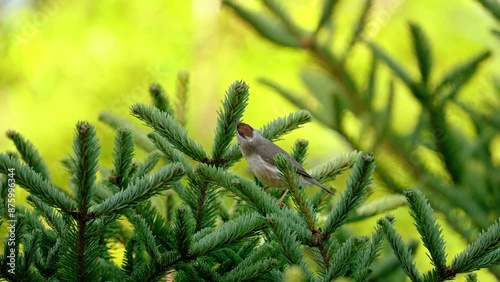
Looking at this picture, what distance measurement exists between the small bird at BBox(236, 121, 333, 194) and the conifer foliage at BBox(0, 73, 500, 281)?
3.7 inches

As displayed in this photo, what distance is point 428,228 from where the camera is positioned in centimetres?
124

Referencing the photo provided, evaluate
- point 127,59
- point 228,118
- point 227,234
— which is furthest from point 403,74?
point 127,59

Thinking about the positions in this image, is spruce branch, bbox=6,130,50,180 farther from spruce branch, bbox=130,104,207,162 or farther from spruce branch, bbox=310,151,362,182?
spruce branch, bbox=310,151,362,182

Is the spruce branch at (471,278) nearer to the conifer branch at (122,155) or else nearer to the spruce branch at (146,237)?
the spruce branch at (146,237)

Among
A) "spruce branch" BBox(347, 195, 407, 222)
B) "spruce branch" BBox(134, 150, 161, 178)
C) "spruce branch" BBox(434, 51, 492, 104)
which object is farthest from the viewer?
"spruce branch" BBox(434, 51, 492, 104)

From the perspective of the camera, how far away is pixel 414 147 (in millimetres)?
3072

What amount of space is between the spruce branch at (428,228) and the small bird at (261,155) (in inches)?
15.8

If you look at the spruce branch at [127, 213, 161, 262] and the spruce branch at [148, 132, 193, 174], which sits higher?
the spruce branch at [148, 132, 193, 174]

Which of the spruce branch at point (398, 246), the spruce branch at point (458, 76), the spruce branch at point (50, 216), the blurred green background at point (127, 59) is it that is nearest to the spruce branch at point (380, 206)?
the spruce branch at point (398, 246)

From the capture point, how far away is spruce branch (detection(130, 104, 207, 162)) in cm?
141

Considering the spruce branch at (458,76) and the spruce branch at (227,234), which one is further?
the spruce branch at (458,76)

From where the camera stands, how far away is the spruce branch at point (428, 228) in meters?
1.23

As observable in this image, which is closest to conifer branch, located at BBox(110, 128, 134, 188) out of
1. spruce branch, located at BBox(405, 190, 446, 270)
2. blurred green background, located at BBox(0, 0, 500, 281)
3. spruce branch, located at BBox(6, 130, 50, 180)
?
spruce branch, located at BBox(6, 130, 50, 180)

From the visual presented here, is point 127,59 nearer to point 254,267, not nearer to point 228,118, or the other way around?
point 228,118
